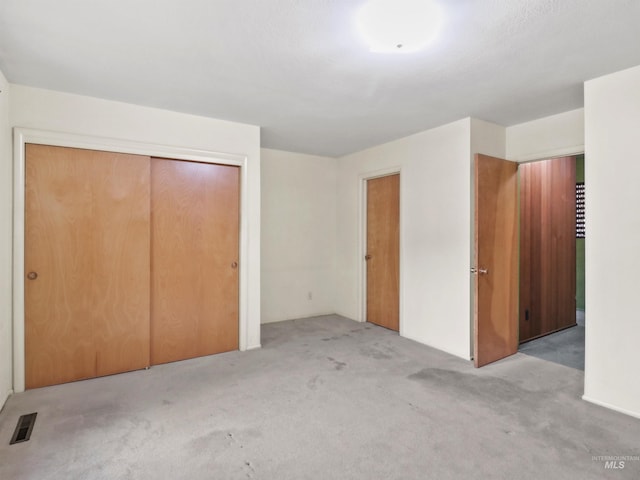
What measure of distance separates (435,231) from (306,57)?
2280mm

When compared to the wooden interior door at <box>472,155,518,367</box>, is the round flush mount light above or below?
above

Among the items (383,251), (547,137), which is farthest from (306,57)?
(383,251)

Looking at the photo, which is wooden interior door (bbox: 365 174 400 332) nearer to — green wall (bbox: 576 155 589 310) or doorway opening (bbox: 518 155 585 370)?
doorway opening (bbox: 518 155 585 370)

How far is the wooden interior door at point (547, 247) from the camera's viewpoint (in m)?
4.10

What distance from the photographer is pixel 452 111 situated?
3207mm

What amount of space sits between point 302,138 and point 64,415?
3.36 m

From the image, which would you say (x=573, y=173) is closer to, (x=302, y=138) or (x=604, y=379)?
(x=604, y=379)

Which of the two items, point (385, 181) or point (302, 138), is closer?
point (302, 138)

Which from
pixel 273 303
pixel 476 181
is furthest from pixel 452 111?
pixel 273 303

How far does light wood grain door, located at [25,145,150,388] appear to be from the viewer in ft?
9.07

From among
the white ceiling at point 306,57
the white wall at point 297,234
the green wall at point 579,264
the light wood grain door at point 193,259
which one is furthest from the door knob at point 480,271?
the green wall at point 579,264

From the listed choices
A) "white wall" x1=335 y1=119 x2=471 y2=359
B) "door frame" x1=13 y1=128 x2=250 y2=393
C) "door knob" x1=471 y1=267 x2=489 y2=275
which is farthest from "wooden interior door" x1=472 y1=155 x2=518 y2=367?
"door frame" x1=13 y1=128 x2=250 y2=393

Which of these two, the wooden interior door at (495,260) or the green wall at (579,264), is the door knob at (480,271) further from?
the green wall at (579,264)

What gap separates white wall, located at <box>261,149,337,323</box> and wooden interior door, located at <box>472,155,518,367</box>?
245 centimetres
